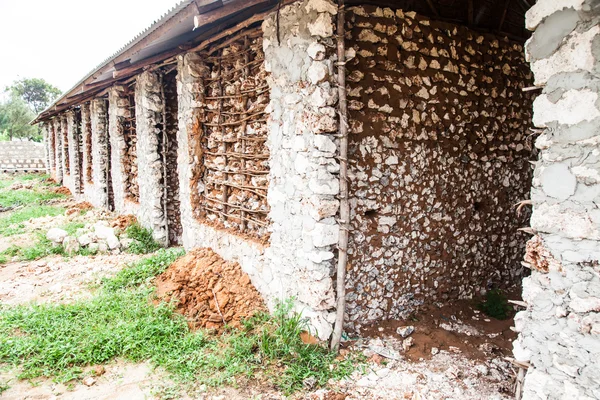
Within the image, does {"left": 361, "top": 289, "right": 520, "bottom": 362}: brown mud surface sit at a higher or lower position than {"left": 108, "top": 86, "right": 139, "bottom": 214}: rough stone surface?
lower

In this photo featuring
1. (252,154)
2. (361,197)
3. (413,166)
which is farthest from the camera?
(252,154)

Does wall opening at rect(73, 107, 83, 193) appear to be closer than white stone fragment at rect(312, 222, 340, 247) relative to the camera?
No

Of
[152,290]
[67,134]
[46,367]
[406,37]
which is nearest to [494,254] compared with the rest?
[406,37]

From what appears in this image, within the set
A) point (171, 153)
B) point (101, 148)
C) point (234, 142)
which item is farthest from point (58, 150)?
point (234, 142)

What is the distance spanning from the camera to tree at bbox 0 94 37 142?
104 feet

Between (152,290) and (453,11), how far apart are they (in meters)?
4.89

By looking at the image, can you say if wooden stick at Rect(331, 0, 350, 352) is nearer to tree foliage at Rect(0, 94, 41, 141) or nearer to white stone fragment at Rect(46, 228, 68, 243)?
white stone fragment at Rect(46, 228, 68, 243)

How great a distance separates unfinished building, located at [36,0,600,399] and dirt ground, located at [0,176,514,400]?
0.25m

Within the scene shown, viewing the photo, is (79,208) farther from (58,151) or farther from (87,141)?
(58,151)

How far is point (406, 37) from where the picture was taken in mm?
3947

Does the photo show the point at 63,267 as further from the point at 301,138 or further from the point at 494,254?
the point at 494,254

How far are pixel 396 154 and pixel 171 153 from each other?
15.6 ft

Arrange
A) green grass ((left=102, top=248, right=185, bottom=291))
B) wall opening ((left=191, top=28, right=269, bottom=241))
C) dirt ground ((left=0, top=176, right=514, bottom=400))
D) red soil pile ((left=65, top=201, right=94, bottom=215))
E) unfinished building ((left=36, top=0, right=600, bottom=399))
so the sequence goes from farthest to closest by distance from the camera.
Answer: red soil pile ((left=65, top=201, right=94, bottom=215))
green grass ((left=102, top=248, right=185, bottom=291))
wall opening ((left=191, top=28, right=269, bottom=241))
dirt ground ((left=0, top=176, right=514, bottom=400))
unfinished building ((left=36, top=0, right=600, bottom=399))

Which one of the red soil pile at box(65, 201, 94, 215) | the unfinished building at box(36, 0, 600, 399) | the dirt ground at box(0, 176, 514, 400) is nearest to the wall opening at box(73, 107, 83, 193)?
the red soil pile at box(65, 201, 94, 215)
